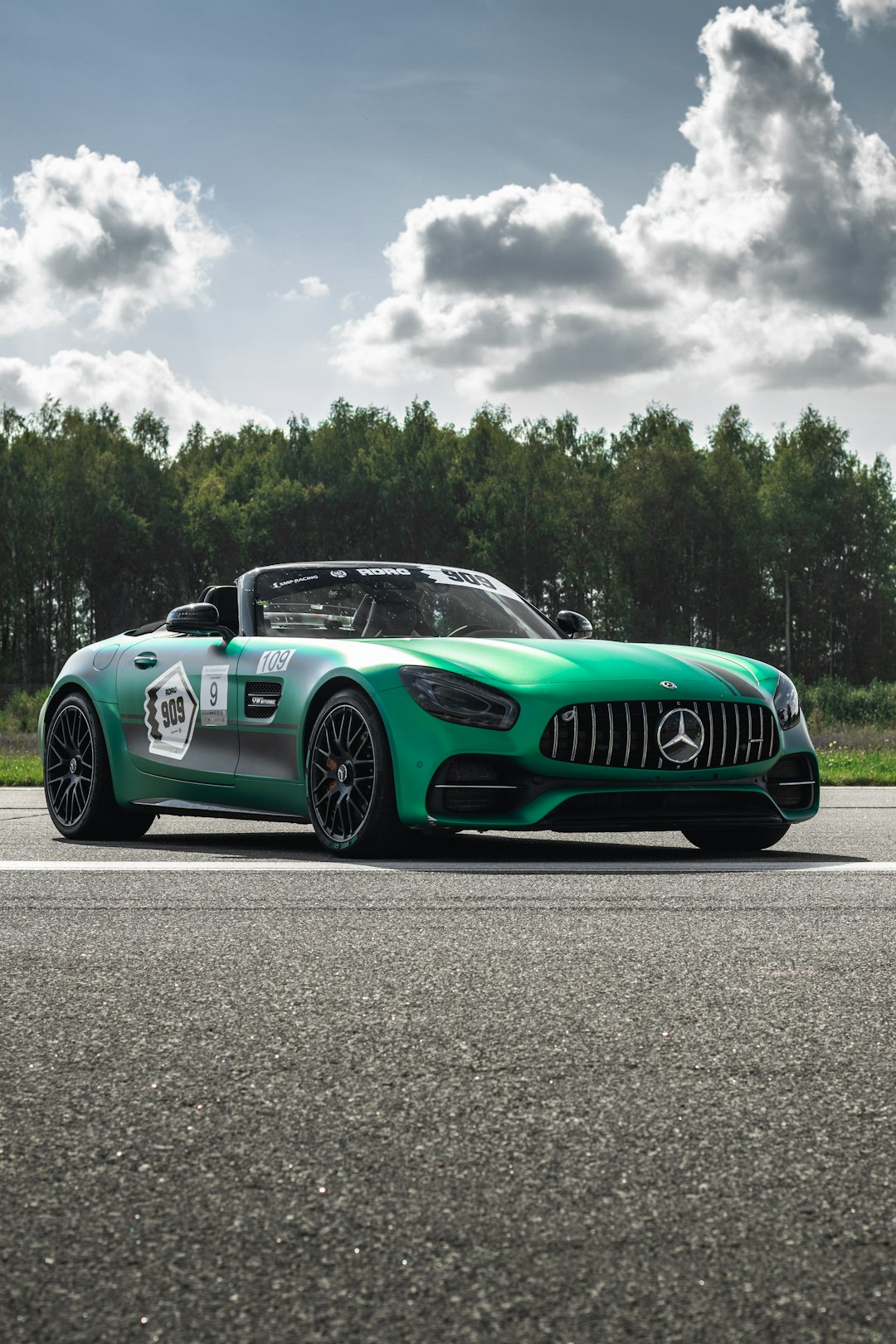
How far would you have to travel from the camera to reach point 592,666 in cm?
705

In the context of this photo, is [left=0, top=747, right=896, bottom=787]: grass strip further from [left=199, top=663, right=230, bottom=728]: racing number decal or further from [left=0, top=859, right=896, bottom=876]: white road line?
[left=199, top=663, right=230, bottom=728]: racing number decal

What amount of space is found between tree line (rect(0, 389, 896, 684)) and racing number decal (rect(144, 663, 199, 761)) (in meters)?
74.7

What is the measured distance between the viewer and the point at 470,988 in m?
3.93

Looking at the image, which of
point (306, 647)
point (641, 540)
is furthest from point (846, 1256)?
point (641, 540)

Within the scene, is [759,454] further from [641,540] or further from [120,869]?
[120,869]

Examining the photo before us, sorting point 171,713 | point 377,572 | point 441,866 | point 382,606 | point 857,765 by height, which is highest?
point 377,572

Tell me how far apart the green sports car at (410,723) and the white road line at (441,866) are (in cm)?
19

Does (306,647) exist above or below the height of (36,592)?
below

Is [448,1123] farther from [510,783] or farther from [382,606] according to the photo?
[382,606]

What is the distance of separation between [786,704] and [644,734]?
951mm

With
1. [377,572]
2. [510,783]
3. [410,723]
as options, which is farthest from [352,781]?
[377,572]

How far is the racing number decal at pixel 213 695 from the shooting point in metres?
7.86

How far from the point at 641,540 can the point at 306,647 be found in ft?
250

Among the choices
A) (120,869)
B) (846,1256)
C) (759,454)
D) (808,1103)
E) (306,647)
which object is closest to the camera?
(846,1256)
